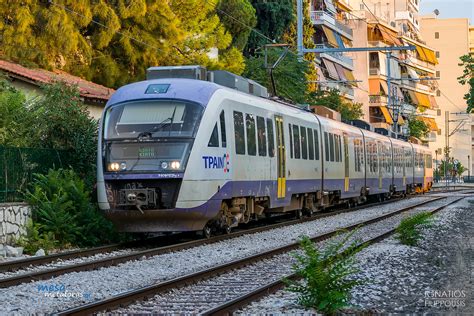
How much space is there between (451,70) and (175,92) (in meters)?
122

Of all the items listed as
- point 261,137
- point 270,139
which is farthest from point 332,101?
point 261,137

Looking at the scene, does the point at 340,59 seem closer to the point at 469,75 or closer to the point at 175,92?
the point at 469,75

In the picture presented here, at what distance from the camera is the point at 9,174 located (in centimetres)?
1730

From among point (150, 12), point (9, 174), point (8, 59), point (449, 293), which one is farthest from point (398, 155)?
point (449, 293)

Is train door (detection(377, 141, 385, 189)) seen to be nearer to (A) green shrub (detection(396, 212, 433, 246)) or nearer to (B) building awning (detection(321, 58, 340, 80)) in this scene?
(A) green shrub (detection(396, 212, 433, 246))

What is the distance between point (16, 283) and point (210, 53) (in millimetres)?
30425

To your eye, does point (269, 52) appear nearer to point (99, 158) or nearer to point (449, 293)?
point (99, 158)

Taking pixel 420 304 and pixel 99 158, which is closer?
pixel 420 304

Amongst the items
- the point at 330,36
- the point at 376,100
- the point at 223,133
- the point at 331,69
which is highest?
the point at 330,36

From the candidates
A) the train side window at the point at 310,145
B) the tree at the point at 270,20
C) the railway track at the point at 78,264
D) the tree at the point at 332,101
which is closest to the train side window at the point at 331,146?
the train side window at the point at 310,145

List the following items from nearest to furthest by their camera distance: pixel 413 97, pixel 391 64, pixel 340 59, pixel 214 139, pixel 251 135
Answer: pixel 214 139
pixel 251 135
pixel 340 59
pixel 391 64
pixel 413 97

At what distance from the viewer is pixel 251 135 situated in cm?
1948

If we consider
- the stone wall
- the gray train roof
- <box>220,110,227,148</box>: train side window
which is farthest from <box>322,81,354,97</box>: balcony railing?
the stone wall

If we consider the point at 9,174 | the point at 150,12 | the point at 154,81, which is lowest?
the point at 9,174
